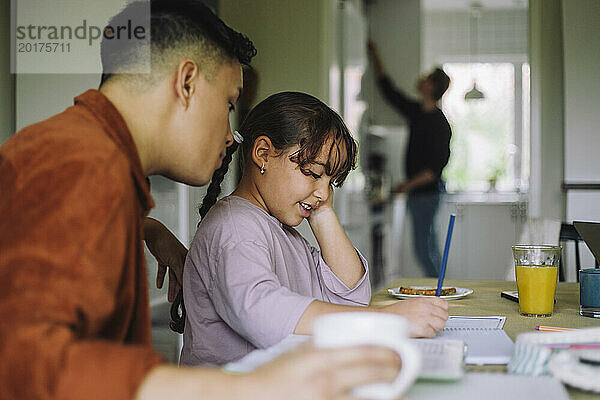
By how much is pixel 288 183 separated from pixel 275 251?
137 millimetres

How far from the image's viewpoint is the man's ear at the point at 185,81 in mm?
874

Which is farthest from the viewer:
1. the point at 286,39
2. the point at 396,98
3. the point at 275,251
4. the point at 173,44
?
the point at 396,98

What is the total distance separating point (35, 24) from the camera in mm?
1962

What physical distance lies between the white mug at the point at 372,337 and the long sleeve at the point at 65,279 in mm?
150

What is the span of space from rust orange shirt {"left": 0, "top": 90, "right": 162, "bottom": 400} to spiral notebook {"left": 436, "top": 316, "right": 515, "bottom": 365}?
45 centimetres

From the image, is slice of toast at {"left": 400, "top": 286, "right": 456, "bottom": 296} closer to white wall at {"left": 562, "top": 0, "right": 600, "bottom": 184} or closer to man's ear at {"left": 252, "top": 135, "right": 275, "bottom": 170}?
man's ear at {"left": 252, "top": 135, "right": 275, "bottom": 170}

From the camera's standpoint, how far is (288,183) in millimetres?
1255

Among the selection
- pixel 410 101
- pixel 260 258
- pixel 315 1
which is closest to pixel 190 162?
pixel 260 258

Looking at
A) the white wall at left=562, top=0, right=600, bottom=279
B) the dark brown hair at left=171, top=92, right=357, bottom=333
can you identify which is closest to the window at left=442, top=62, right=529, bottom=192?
the white wall at left=562, top=0, right=600, bottom=279

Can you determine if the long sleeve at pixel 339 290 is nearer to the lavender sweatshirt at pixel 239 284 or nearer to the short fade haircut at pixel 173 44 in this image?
the lavender sweatshirt at pixel 239 284

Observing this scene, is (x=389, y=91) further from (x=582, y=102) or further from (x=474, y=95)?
(x=582, y=102)

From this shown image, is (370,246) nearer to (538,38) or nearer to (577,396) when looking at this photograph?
(538,38)

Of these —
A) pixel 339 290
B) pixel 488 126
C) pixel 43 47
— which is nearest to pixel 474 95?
pixel 488 126

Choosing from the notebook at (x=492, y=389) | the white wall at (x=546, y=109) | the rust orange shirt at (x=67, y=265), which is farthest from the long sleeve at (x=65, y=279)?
the white wall at (x=546, y=109)
